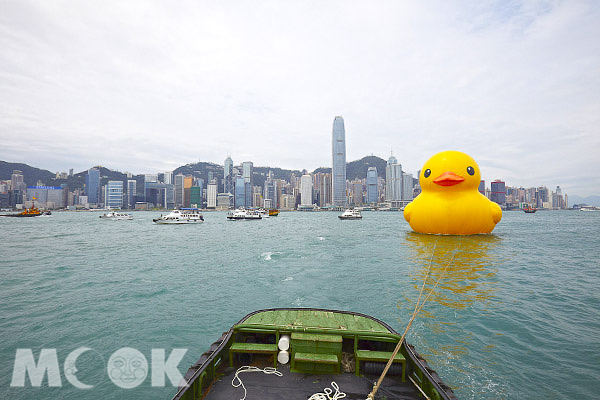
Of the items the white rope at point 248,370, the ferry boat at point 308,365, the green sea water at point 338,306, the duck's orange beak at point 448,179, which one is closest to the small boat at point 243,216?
the green sea water at point 338,306

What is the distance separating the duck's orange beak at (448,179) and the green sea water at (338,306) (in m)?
5.28

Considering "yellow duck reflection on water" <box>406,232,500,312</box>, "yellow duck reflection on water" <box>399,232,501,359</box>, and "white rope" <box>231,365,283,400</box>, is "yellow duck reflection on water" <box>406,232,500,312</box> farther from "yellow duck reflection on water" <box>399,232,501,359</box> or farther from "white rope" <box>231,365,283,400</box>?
"white rope" <box>231,365,283,400</box>

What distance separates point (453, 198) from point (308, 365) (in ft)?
72.1

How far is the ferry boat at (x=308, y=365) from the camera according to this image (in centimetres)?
482

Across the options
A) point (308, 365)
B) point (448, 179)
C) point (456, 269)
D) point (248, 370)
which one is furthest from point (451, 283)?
point (248, 370)

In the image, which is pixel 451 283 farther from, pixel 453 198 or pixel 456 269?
pixel 453 198

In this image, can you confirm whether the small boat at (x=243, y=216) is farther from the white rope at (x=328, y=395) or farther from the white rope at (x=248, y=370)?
the white rope at (x=328, y=395)

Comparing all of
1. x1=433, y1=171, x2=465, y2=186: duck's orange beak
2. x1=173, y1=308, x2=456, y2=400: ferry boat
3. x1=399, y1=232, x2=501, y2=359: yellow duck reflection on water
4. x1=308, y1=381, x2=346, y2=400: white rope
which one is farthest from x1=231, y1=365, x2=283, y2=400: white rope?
x1=433, y1=171, x2=465, y2=186: duck's orange beak

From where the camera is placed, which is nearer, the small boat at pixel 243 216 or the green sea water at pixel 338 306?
the green sea water at pixel 338 306

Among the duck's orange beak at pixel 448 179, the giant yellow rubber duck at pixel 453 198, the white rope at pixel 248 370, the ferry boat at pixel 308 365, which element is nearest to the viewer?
the ferry boat at pixel 308 365

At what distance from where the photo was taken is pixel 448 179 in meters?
22.1

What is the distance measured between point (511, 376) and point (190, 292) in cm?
1261

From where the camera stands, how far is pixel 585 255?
74.4ft

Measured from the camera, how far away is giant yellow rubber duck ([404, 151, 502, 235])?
75.2ft
